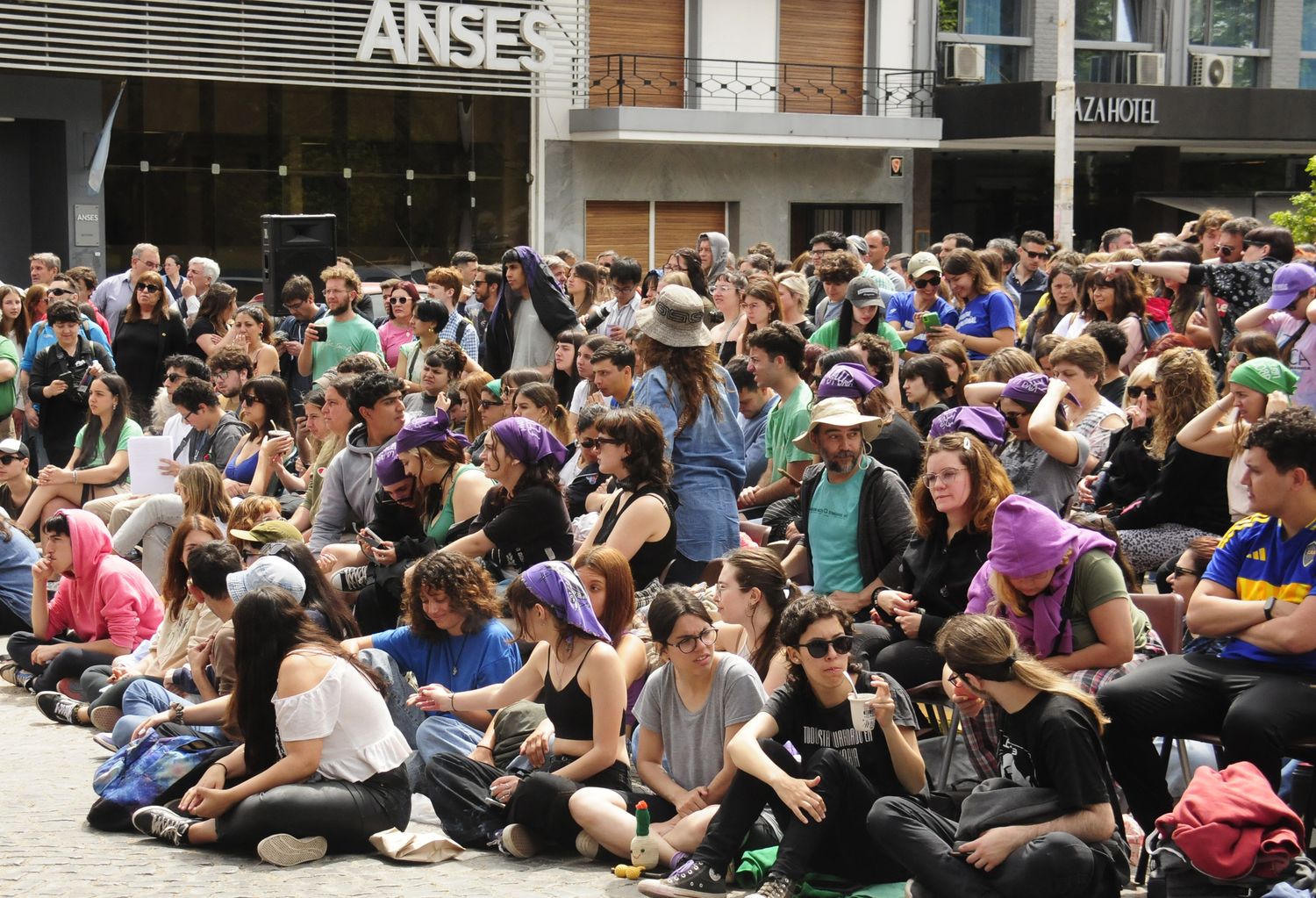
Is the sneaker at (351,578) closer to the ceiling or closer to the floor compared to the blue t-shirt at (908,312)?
closer to the floor

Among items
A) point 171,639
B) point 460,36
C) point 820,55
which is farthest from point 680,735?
point 820,55

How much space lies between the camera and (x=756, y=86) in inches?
1013

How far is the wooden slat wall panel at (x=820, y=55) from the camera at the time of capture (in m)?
26.0

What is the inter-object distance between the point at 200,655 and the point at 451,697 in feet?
4.51

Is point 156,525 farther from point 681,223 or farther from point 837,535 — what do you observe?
point 681,223

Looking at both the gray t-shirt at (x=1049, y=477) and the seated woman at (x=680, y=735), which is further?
the gray t-shirt at (x=1049, y=477)

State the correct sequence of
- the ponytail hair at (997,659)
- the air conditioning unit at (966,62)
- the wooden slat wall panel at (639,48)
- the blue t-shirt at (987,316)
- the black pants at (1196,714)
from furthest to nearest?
the air conditioning unit at (966,62), the wooden slat wall panel at (639,48), the blue t-shirt at (987,316), the black pants at (1196,714), the ponytail hair at (997,659)

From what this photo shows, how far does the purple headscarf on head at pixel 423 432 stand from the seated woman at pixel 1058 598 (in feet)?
11.1

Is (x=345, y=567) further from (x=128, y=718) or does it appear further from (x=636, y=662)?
(x=636, y=662)

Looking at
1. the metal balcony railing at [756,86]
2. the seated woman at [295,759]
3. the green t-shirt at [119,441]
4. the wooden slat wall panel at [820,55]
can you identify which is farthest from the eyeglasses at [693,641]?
the wooden slat wall panel at [820,55]

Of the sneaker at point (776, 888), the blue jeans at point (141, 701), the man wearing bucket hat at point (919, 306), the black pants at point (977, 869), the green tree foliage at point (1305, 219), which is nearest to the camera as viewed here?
the black pants at point (977, 869)

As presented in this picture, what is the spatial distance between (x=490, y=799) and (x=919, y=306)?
6.70 metres

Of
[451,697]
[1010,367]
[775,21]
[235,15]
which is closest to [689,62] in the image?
[775,21]

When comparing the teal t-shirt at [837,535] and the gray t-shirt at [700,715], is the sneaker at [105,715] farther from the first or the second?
the teal t-shirt at [837,535]
